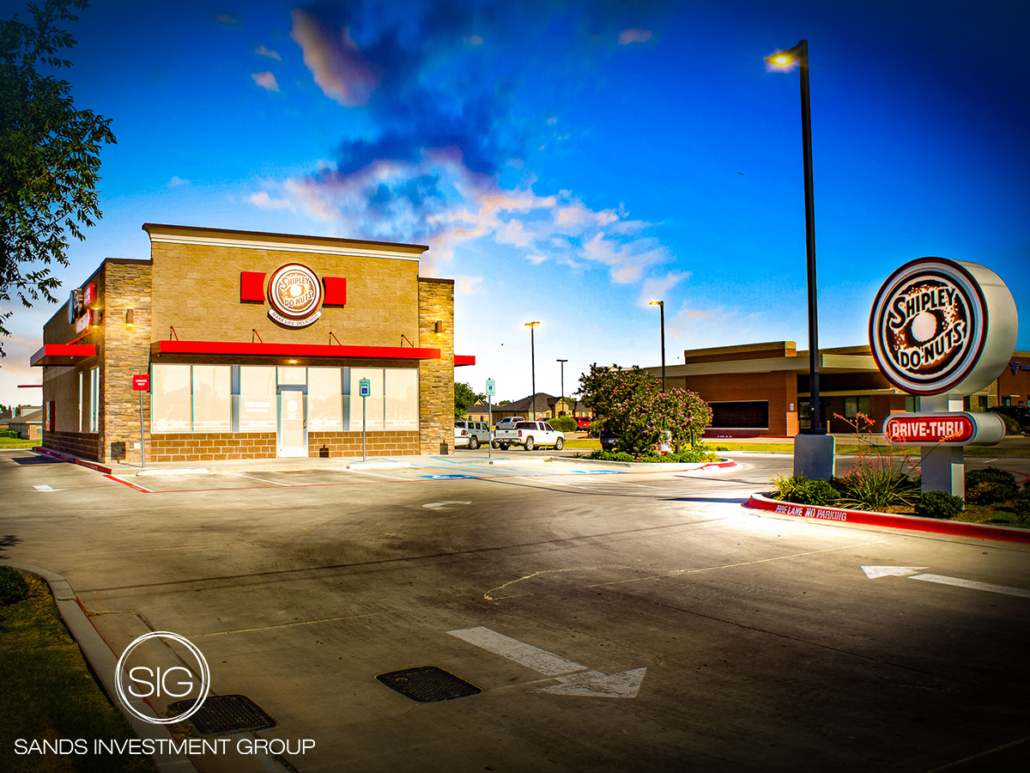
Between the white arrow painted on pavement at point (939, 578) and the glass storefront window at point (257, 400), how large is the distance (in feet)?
82.7

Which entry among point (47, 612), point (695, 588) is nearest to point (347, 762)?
point (47, 612)

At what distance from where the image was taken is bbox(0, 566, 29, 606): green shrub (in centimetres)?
703

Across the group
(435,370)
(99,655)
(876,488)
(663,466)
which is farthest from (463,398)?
(99,655)

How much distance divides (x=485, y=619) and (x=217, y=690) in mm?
2604

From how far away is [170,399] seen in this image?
92.8ft

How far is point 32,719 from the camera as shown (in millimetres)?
4355

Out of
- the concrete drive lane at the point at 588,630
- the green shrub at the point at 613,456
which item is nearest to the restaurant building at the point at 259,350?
the green shrub at the point at 613,456

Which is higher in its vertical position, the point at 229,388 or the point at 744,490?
the point at 229,388

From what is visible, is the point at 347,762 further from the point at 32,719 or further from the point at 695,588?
the point at 695,588

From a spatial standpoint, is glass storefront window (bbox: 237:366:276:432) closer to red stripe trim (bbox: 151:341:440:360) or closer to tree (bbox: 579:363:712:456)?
A: red stripe trim (bbox: 151:341:440:360)

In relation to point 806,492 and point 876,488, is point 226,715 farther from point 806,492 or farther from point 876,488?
point 876,488

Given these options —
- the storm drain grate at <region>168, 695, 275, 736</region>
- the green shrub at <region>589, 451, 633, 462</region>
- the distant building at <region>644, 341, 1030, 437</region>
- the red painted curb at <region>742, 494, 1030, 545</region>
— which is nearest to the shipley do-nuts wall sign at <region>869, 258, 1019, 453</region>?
the red painted curb at <region>742, 494, 1030, 545</region>

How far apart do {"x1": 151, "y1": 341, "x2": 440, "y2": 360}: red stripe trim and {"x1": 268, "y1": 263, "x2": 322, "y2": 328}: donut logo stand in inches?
48.7

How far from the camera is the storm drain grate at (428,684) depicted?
16.8 ft
